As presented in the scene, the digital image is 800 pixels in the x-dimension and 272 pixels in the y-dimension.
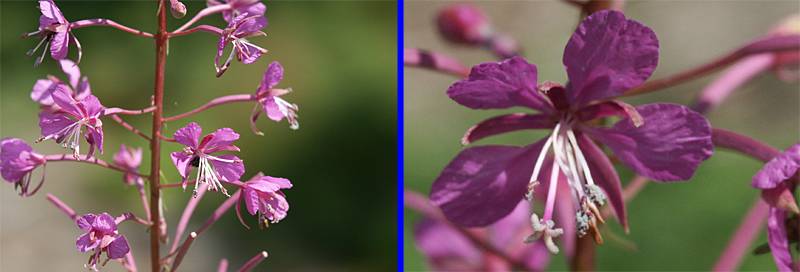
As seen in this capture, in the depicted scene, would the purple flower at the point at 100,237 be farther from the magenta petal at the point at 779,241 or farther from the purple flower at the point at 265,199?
the magenta petal at the point at 779,241

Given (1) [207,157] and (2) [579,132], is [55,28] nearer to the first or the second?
(1) [207,157]

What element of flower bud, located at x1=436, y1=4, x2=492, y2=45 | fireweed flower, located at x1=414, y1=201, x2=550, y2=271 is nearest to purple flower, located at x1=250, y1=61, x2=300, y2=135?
flower bud, located at x1=436, y1=4, x2=492, y2=45

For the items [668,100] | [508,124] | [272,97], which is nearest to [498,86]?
[508,124]

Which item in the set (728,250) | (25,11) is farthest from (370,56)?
(728,250)

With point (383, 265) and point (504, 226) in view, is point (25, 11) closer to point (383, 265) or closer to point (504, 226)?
point (383, 265)

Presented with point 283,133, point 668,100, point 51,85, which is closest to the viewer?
point 51,85
